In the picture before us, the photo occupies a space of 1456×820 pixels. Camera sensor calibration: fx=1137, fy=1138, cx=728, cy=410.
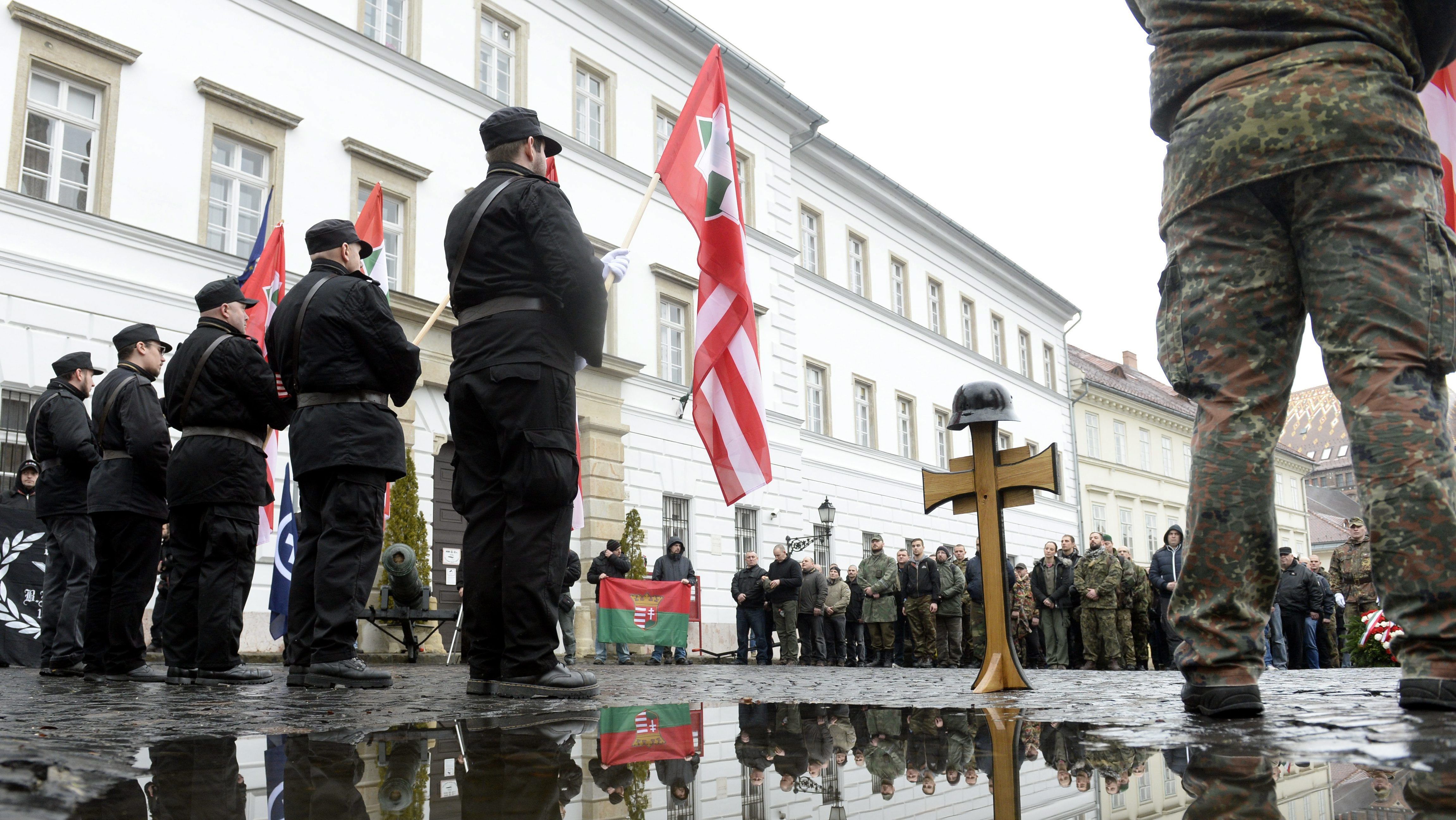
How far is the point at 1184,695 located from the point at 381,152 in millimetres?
15628

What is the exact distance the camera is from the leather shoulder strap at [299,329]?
495 cm

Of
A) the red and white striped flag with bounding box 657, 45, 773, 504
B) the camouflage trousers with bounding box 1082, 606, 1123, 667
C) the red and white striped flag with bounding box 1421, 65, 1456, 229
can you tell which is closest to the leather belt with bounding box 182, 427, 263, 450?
the red and white striped flag with bounding box 657, 45, 773, 504

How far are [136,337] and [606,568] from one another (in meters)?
9.58

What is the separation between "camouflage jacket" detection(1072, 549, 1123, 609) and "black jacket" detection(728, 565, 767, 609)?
465 cm

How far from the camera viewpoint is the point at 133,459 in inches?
248

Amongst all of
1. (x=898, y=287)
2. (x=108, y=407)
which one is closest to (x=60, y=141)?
(x=108, y=407)

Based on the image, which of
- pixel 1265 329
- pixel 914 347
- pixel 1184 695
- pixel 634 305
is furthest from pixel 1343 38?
pixel 914 347

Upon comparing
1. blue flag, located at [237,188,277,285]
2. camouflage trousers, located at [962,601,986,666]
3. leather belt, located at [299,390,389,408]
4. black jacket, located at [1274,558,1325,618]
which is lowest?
camouflage trousers, located at [962,601,986,666]

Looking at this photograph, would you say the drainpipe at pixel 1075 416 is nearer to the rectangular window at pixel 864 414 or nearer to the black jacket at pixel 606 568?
the rectangular window at pixel 864 414

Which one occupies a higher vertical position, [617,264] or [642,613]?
[617,264]

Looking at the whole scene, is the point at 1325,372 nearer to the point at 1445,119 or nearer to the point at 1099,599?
the point at 1445,119

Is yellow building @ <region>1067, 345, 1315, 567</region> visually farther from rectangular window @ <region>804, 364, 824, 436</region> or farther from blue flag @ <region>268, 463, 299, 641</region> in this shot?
blue flag @ <region>268, 463, 299, 641</region>

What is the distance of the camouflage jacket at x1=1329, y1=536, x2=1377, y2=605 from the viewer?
12.2 meters

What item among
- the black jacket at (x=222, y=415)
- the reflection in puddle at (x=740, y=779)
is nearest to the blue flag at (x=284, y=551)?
the black jacket at (x=222, y=415)
